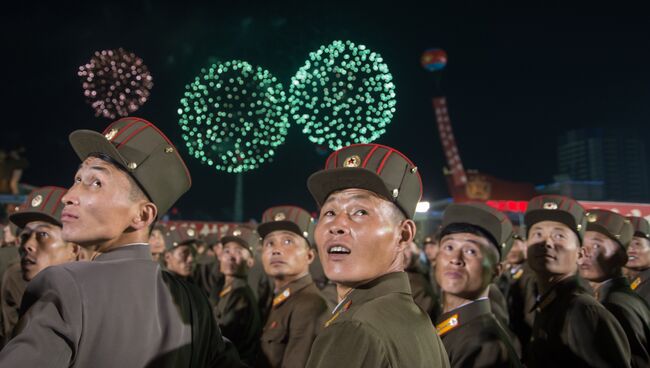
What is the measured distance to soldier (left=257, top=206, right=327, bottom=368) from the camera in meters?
4.99

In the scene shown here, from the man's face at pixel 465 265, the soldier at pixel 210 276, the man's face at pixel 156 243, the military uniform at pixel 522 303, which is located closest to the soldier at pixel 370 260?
the man's face at pixel 465 265

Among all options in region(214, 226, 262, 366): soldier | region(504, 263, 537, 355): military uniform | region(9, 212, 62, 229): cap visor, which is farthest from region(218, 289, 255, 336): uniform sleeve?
region(504, 263, 537, 355): military uniform

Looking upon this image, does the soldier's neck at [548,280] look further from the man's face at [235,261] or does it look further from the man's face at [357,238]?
the man's face at [235,261]

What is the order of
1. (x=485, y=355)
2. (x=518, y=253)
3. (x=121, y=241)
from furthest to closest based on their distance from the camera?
(x=518, y=253) < (x=485, y=355) < (x=121, y=241)

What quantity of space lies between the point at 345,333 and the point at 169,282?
1054 mm

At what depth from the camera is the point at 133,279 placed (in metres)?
2.35

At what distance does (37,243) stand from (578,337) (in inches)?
178

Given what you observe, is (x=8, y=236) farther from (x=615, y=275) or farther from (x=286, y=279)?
(x=615, y=275)

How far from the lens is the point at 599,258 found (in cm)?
562

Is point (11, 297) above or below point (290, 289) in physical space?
above

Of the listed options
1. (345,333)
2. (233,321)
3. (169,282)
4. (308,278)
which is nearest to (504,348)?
(345,333)

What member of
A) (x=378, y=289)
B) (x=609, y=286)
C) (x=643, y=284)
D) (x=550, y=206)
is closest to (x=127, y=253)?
(x=378, y=289)

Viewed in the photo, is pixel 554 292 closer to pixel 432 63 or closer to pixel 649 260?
pixel 649 260

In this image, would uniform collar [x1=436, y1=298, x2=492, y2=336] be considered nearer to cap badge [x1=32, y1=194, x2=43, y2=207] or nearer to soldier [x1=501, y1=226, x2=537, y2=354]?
soldier [x1=501, y1=226, x2=537, y2=354]
